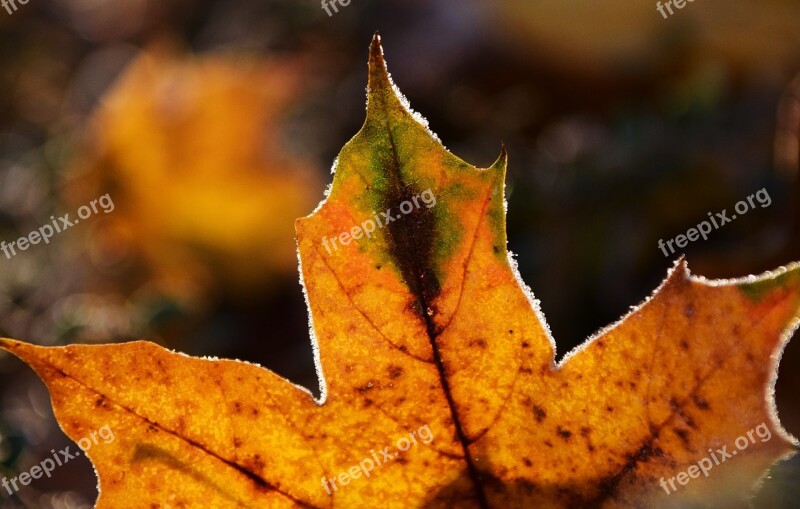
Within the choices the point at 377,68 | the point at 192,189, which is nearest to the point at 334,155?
the point at 192,189

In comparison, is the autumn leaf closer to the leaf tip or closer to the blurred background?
the blurred background

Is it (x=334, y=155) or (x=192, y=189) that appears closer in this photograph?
(x=192, y=189)

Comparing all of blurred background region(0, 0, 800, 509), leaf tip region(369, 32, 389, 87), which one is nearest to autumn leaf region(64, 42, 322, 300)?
blurred background region(0, 0, 800, 509)

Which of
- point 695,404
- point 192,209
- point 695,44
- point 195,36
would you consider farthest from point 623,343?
point 195,36

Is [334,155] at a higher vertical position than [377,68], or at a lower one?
lower

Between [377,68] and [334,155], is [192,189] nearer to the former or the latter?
[334,155]

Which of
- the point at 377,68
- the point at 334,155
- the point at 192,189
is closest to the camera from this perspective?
the point at 377,68

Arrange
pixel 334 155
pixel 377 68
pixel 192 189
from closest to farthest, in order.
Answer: pixel 377 68 < pixel 192 189 < pixel 334 155

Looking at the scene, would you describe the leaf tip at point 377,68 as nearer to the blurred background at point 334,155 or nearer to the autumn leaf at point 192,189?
the blurred background at point 334,155

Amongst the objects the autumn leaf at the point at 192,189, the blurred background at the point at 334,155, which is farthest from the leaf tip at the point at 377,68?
the autumn leaf at the point at 192,189
